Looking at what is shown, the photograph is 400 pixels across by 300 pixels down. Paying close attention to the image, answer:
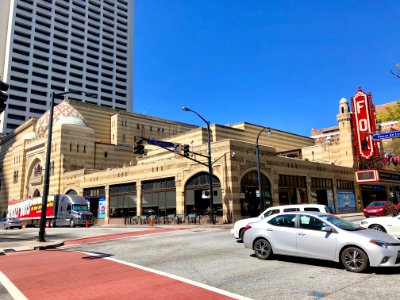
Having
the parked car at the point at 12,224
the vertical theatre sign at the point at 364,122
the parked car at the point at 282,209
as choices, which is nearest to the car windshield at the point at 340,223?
the parked car at the point at 282,209

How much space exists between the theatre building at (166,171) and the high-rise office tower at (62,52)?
2990 cm

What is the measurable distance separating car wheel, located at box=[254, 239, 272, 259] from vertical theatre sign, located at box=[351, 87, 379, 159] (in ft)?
155

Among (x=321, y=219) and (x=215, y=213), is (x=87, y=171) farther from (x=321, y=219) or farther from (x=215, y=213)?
(x=321, y=219)

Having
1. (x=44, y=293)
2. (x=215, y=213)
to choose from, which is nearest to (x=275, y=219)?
(x=44, y=293)

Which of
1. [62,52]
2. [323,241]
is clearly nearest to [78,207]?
[323,241]

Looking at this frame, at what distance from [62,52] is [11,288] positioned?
409 ft

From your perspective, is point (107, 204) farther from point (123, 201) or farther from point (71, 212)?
point (71, 212)

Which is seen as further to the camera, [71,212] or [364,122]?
[364,122]

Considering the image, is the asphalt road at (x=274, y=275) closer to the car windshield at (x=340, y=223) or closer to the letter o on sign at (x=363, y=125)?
the car windshield at (x=340, y=223)

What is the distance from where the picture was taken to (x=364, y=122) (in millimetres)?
53344

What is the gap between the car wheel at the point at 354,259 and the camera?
871 centimetres

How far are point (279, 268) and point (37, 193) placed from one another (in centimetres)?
6585

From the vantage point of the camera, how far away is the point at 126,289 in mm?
7949

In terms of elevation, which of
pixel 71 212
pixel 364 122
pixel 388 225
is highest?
pixel 364 122
